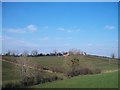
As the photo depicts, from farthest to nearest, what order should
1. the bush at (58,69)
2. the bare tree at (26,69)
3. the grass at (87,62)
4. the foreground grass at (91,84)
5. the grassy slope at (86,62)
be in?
the grassy slope at (86,62)
the grass at (87,62)
the bush at (58,69)
the bare tree at (26,69)
the foreground grass at (91,84)

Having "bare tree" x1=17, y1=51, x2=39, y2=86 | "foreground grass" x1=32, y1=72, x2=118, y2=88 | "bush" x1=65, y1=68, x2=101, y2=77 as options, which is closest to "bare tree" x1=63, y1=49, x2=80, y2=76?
"bush" x1=65, y1=68, x2=101, y2=77

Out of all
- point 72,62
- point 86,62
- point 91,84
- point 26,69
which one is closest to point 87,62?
point 86,62

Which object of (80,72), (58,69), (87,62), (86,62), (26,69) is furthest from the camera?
(87,62)

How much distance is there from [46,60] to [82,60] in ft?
22.8

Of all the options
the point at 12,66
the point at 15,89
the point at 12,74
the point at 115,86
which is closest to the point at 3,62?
the point at 12,66

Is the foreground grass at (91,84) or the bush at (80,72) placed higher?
the foreground grass at (91,84)

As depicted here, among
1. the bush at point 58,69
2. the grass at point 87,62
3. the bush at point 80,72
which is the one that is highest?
the grass at point 87,62

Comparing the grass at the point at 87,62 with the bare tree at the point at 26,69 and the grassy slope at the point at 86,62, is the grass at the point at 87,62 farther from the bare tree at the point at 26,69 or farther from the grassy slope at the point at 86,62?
A: the bare tree at the point at 26,69

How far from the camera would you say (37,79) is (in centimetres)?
2488

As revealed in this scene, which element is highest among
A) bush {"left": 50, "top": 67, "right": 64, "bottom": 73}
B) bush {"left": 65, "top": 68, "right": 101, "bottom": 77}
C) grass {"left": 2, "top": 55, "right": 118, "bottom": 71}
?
grass {"left": 2, "top": 55, "right": 118, "bottom": 71}

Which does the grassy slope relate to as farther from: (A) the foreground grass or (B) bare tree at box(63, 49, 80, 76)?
(A) the foreground grass

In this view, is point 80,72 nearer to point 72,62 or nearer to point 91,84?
point 72,62

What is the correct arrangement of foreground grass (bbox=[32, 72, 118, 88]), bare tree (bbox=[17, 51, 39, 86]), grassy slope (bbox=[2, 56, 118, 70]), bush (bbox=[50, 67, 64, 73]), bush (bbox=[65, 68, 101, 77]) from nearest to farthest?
foreground grass (bbox=[32, 72, 118, 88])
bare tree (bbox=[17, 51, 39, 86])
bush (bbox=[65, 68, 101, 77])
bush (bbox=[50, 67, 64, 73])
grassy slope (bbox=[2, 56, 118, 70])

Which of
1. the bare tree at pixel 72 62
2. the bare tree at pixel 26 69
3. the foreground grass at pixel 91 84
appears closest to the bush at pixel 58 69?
the bare tree at pixel 72 62
